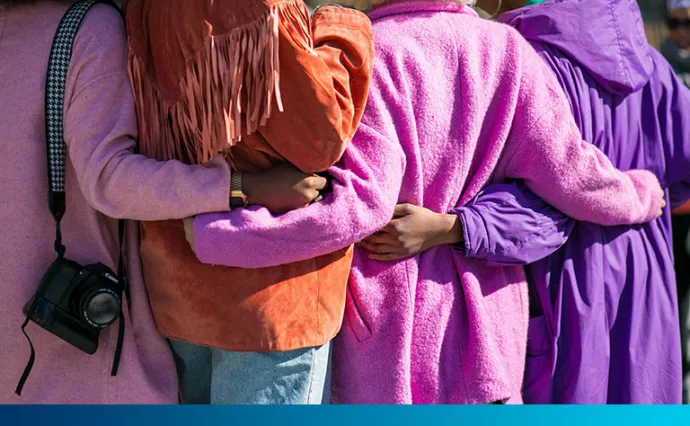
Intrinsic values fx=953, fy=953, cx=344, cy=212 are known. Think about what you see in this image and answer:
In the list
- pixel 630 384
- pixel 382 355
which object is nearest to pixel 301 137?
pixel 382 355

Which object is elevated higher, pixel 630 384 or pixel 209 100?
pixel 209 100

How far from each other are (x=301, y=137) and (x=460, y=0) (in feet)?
2.20

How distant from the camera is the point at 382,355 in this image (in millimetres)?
2285

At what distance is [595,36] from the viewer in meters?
2.55

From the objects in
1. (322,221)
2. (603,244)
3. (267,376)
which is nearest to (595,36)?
(603,244)

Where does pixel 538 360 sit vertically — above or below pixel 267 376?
below

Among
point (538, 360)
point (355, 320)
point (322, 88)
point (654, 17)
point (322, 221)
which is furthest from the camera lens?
point (654, 17)

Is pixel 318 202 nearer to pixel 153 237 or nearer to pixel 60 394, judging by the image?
pixel 153 237

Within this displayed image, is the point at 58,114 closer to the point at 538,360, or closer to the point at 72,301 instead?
the point at 72,301

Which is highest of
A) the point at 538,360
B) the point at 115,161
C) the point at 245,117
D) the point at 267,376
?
the point at 245,117

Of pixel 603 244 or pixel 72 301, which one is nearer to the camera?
pixel 72 301

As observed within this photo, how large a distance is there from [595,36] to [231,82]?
1.07 meters

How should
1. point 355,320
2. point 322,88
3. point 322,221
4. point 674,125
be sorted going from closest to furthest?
point 322,88 → point 322,221 → point 355,320 → point 674,125

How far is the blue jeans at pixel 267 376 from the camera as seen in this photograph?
2.15 m
